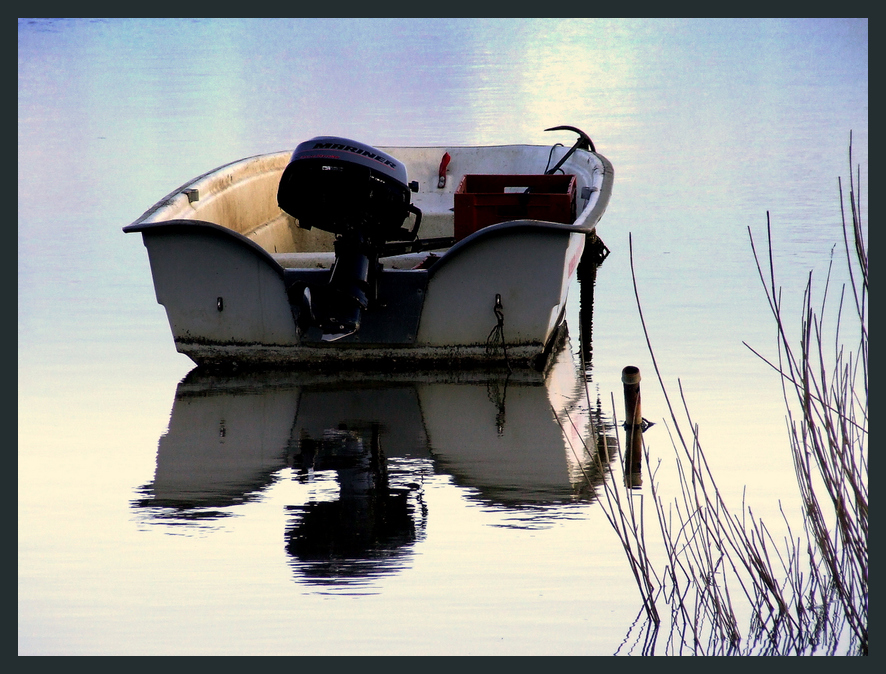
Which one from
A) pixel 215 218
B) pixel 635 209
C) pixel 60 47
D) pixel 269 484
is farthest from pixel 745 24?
pixel 269 484

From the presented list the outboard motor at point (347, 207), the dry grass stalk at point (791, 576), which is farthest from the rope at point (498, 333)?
the dry grass stalk at point (791, 576)

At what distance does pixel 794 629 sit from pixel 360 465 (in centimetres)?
216

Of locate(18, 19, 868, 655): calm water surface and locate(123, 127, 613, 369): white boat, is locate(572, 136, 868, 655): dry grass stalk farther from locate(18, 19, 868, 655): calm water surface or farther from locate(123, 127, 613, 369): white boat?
locate(123, 127, 613, 369): white boat

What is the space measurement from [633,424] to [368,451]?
1.29 metres

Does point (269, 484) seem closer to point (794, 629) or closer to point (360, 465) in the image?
point (360, 465)

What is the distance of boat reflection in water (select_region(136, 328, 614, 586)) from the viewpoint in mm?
4863

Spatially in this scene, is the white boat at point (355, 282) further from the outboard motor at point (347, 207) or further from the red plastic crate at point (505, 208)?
the red plastic crate at point (505, 208)

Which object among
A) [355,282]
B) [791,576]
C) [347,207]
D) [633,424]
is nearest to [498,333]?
[355,282]

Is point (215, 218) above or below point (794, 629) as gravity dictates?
above

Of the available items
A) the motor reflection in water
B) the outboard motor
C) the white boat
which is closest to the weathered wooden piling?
the motor reflection in water

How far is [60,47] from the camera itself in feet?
117

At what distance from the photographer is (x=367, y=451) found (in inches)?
227

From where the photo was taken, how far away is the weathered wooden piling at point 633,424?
498 centimetres

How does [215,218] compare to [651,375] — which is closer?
[651,375]
